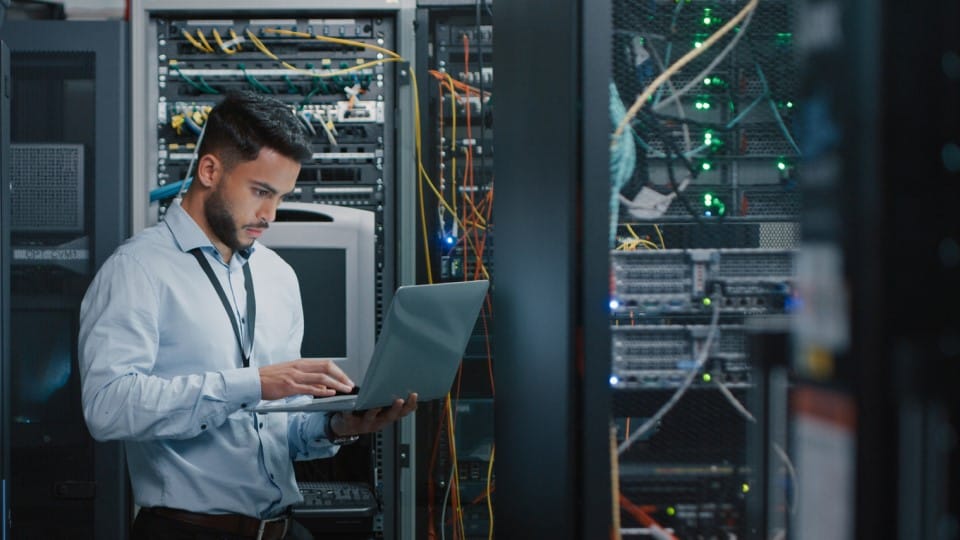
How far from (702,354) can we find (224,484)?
119cm

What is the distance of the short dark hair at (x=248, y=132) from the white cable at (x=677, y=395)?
1303 millimetres

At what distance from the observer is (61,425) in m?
2.30

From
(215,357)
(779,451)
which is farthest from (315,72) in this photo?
(779,451)

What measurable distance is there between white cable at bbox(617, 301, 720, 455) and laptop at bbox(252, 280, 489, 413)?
1.47ft

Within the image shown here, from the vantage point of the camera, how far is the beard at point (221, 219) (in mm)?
1803

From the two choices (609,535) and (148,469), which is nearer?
(609,535)

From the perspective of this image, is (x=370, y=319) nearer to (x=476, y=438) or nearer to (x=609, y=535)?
(x=476, y=438)

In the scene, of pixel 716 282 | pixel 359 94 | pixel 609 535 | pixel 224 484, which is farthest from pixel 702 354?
pixel 359 94

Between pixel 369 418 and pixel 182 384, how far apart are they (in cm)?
36

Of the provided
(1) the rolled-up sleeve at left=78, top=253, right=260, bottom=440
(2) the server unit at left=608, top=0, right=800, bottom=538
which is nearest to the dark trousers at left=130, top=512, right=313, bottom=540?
(1) the rolled-up sleeve at left=78, top=253, right=260, bottom=440

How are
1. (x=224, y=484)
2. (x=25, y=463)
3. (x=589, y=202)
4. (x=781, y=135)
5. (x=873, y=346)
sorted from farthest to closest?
(x=25, y=463)
(x=224, y=484)
(x=781, y=135)
(x=589, y=202)
(x=873, y=346)

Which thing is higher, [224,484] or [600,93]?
[600,93]

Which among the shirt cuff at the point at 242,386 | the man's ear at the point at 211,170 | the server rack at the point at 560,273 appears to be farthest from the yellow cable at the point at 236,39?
the server rack at the point at 560,273

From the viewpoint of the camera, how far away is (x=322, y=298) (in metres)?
2.32
